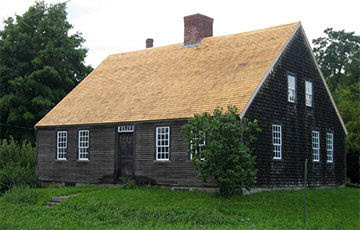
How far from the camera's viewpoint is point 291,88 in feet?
89.5

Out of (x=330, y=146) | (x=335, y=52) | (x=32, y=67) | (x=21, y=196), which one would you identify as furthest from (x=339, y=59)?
(x=21, y=196)

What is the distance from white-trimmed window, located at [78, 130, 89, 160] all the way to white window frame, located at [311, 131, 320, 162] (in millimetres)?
12017

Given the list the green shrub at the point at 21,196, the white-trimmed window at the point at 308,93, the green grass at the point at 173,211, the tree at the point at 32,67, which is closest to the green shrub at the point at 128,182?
the green grass at the point at 173,211

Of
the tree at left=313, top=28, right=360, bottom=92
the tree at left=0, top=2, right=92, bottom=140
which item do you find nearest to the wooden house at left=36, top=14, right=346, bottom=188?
the tree at left=0, top=2, right=92, bottom=140

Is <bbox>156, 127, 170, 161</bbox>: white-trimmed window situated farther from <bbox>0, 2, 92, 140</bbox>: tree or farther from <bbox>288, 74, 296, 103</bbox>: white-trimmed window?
<bbox>0, 2, 92, 140</bbox>: tree

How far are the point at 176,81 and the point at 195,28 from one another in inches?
189

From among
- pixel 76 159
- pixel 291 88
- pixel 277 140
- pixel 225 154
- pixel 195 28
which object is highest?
pixel 195 28

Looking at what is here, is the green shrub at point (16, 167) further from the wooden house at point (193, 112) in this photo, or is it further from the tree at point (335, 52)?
the tree at point (335, 52)

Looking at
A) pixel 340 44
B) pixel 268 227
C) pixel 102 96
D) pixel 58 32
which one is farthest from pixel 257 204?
pixel 340 44

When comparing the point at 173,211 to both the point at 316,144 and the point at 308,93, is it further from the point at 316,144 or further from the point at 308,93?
the point at 308,93

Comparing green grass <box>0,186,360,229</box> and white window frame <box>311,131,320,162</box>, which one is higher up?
white window frame <box>311,131,320,162</box>

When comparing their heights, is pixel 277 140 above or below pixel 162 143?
above

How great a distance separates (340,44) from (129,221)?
40310mm

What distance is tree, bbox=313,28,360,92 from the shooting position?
52906 millimetres
